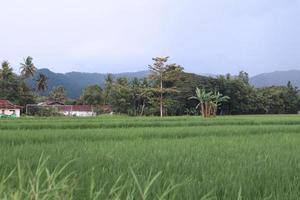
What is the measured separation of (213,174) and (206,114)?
32.1 m

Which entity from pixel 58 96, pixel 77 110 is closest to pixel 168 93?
pixel 77 110

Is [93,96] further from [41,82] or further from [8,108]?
[8,108]

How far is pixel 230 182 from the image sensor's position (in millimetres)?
3037

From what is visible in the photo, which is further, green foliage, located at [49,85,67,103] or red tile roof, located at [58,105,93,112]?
green foliage, located at [49,85,67,103]

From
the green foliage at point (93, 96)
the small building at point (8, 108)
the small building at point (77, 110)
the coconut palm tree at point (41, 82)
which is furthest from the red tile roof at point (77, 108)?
the small building at point (8, 108)

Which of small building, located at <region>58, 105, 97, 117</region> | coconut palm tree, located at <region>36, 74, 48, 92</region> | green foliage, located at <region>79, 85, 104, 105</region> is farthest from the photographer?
green foliage, located at <region>79, 85, 104, 105</region>

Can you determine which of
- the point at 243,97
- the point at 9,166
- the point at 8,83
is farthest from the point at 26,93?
the point at 9,166

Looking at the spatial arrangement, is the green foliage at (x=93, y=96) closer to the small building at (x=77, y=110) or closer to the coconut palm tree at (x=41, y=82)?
the small building at (x=77, y=110)

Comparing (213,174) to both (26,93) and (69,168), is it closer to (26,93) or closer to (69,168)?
(69,168)

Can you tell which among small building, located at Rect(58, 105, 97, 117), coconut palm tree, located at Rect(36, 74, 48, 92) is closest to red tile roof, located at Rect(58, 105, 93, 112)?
small building, located at Rect(58, 105, 97, 117)

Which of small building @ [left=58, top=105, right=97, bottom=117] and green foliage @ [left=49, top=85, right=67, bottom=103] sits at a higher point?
green foliage @ [left=49, top=85, right=67, bottom=103]

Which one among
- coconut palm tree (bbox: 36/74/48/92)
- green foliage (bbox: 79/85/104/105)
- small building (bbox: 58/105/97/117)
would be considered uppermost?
coconut palm tree (bbox: 36/74/48/92)

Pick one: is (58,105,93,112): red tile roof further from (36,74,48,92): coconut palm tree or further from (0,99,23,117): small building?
(0,99,23,117): small building

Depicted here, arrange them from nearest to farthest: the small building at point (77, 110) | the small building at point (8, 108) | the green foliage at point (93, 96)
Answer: the small building at point (8, 108), the small building at point (77, 110), the green foliage at point (93, 96)
